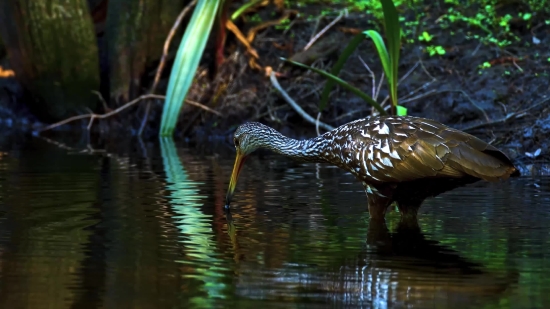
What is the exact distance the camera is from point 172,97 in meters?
11.9

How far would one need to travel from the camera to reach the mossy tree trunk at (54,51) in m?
13.7

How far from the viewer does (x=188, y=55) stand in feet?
38.2

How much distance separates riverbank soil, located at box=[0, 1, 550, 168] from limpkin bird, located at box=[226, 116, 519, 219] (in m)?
3.71

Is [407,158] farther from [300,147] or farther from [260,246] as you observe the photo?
[260,246]

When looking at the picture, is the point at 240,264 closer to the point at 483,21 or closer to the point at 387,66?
the point at 387,66

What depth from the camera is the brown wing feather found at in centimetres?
620

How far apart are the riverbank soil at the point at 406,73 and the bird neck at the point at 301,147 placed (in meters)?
3.39

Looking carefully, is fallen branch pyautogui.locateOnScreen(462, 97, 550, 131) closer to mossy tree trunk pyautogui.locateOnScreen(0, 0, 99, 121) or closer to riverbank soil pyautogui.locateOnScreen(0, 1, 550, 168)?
riverbank soil pyautogui.locateOnScreen(0, 1, 550, 168)

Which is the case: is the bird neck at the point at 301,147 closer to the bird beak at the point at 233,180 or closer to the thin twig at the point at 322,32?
the bird beak at the point at 233,180

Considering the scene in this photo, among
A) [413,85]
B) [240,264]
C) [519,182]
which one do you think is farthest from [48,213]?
[413,85]

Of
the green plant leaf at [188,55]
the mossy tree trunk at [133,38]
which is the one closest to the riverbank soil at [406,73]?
the mossy tree trunk at [133,38]

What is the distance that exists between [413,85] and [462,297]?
8.41m

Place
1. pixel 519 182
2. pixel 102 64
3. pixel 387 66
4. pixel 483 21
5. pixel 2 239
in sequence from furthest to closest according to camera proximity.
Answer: pixel 102 64, pixel 483 21, pixel 387 66, pixel 519 182, pixel 2 239

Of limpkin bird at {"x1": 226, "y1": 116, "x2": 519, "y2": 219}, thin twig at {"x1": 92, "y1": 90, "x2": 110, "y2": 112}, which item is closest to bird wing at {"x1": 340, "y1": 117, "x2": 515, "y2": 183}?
limpkin bird at {"x1": 226, "y1": 116, "x2": 519, "y2": 219}
